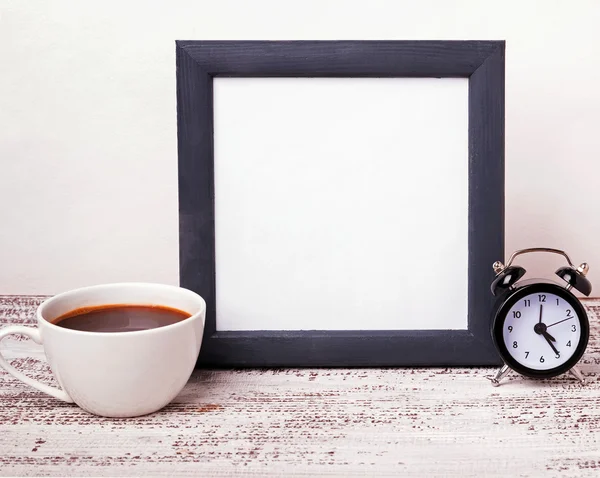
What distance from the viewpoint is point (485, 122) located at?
0.70 metres

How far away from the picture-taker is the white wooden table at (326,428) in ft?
1.76

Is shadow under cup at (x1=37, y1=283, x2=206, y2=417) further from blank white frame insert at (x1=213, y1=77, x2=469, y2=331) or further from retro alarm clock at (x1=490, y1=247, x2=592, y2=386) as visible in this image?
retro alarm clock at (x1=490, y1=247, x2=592, y2=386)

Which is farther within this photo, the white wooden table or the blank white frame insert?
the blank white frame insert

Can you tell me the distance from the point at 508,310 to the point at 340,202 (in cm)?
21

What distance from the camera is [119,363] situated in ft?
1.94

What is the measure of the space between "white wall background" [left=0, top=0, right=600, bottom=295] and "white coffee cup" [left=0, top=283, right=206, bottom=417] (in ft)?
0.98

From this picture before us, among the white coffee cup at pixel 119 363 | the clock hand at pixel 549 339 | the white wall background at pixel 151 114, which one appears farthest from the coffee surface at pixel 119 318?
the clock hand at pixel 549 339

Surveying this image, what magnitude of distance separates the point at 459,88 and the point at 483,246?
0.17m

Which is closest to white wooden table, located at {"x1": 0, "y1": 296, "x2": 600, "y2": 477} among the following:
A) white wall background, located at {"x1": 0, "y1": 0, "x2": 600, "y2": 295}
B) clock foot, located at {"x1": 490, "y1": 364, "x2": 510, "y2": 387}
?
clock foot, located at {"x1": 490, "y1": 364, "x2": 510, "y2": 387}

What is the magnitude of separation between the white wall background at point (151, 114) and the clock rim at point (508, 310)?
242 millimetres

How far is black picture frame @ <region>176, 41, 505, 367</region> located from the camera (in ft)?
2.30

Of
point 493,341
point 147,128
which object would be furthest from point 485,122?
point 147,128

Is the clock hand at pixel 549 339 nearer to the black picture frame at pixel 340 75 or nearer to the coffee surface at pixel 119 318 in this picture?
the black picture frame at pixel 340 75

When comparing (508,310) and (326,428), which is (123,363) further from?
(508,310)
